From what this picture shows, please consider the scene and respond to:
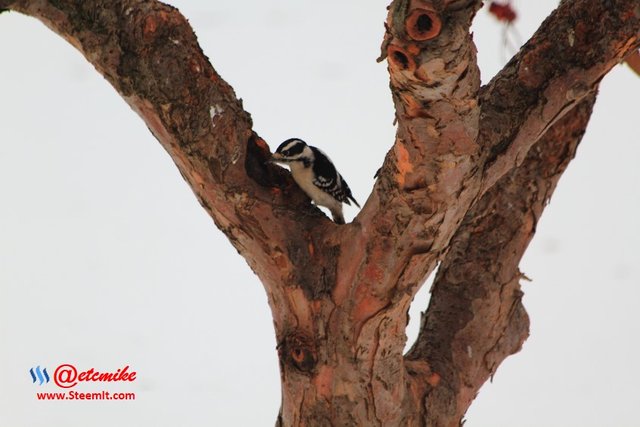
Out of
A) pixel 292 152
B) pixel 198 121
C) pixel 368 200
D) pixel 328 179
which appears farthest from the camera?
pixel 328 179

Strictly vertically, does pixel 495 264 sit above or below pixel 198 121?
below

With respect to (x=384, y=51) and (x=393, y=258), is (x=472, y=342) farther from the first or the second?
(x=384, y=51)

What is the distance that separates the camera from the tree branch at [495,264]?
3.29 m

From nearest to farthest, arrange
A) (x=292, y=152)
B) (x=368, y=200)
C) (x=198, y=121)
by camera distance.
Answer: (x=368, y=200) → (x=198, y=121) → (x=292, y=152)

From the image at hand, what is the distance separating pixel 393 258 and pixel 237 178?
56 cm

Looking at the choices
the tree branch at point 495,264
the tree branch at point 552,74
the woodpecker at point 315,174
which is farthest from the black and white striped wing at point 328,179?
the tree branch at point 552,74

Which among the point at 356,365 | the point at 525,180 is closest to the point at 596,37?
the point at 525,180

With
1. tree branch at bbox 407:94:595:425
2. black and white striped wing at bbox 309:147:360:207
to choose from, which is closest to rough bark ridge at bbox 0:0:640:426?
tree branch at bbox 407:94:595:425

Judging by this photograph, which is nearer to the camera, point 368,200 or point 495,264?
point 368,200

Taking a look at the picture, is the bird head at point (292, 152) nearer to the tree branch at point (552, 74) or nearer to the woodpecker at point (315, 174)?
the woodpecker at point (315, 174)

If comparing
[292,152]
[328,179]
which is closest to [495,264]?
[328,179]

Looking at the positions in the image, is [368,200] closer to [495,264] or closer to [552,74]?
[552,74]

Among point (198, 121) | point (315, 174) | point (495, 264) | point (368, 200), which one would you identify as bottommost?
point (368, 200)

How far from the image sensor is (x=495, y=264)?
3.32 metres
